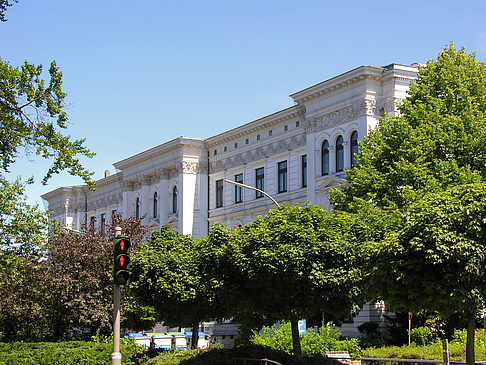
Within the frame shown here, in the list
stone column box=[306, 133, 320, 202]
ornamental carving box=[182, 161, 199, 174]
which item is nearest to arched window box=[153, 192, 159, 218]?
ornamental carving box=[182, 161, 199, 174]

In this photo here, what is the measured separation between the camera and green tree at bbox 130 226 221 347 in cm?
2775

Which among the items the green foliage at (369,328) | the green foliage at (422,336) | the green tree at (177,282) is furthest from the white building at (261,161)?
the green tree at (177,282)

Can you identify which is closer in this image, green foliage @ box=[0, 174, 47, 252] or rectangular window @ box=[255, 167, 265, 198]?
green foliage @ box=[0, 174, 47, 252]

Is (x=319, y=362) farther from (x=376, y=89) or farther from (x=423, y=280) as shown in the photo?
(x=376, y=89)

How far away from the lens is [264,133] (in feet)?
181

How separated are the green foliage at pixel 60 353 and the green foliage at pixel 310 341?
5585mm

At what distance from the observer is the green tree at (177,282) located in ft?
91.0

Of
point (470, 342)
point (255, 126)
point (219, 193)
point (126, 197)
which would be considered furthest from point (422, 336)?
point (126, 197)

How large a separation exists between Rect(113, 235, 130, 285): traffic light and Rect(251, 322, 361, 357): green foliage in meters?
14.2

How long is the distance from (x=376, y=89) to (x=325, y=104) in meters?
4.13

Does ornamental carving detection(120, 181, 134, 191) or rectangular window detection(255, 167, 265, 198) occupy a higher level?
ornamental carving detection(120, 181, 134, 191)

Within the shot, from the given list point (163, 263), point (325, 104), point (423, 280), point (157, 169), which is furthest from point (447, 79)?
point (157, 169)

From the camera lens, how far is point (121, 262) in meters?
16.9

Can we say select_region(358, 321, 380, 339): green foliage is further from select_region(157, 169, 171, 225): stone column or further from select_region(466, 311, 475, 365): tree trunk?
select_region(157, 169, 171, 225): stone column
